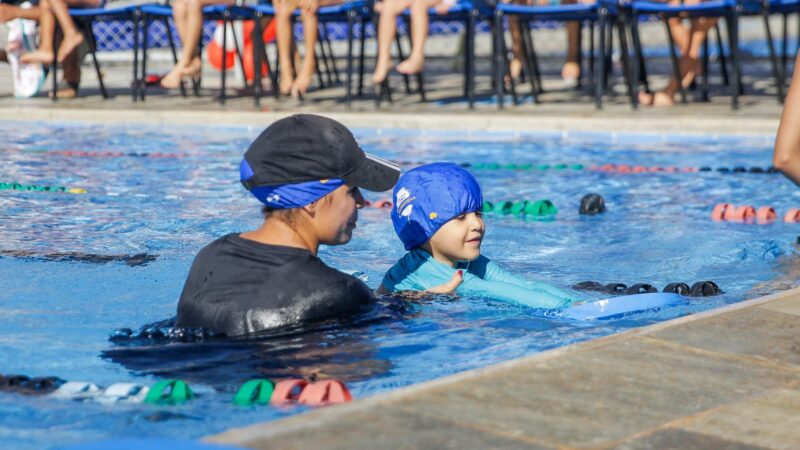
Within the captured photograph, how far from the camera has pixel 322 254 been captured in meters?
6.43

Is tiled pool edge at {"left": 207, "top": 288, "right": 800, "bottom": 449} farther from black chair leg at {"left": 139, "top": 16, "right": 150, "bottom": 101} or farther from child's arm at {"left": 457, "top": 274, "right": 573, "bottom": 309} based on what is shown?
black chair leg at {"left": 139, "top": 16, "right": 150, "bottom": 101}

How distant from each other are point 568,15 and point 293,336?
7793 mm

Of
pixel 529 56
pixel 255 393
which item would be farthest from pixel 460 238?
pixel 529 56

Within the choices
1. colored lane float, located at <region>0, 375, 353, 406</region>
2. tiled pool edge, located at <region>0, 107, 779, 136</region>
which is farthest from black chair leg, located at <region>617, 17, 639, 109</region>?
colored lane float, located at <region>0, 375, 353, 406</region>

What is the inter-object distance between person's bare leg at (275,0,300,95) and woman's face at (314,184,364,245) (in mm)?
8048

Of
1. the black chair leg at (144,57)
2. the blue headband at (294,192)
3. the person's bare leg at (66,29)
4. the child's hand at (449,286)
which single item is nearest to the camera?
the blue headband at (294,192)

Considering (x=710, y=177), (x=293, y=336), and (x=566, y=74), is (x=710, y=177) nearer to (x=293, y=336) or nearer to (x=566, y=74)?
(x=566, y=74)

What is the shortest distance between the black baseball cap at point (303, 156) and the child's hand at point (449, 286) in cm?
77

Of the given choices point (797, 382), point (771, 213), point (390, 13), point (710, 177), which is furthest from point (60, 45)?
point (797, 382)

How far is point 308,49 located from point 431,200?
759 cm

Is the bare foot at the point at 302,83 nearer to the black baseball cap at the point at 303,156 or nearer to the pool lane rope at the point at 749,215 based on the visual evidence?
the pool lane rope at the point at 749,215

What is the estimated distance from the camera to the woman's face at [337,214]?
3.95 meters

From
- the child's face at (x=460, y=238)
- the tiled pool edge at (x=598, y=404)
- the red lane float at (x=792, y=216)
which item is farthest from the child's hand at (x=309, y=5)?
the tiled pool edge at (x=598, y=404)

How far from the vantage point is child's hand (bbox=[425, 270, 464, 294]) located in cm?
460
